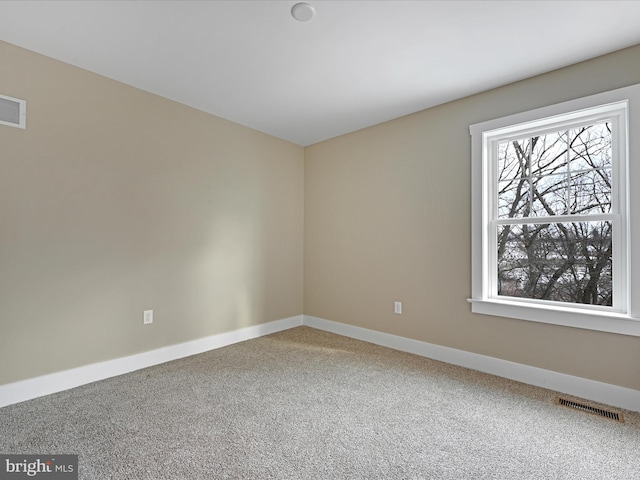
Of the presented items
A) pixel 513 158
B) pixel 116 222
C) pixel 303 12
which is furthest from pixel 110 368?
pixel 513 158

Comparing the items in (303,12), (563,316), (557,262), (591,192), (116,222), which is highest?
(303,12)

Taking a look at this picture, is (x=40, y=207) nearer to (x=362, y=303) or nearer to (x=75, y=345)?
(x=75, y=345)

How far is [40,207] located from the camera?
7.59 ft

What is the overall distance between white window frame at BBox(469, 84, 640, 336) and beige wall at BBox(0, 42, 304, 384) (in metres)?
2.40

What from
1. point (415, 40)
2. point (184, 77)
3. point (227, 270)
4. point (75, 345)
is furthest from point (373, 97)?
point (75, 345)

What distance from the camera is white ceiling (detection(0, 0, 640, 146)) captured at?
73.6 inches

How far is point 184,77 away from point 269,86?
713 millimetres

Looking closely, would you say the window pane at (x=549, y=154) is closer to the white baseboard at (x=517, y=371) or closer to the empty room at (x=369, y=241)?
the empty room at (x=369, y=241)

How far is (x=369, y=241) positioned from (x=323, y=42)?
213 cm

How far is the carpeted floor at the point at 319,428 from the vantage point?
1.58 metres

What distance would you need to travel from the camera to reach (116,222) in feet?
8.81

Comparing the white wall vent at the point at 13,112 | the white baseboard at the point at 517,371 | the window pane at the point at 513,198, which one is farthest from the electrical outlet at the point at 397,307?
the white wall vent at the point at 13,112

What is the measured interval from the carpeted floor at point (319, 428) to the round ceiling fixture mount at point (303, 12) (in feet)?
8.27

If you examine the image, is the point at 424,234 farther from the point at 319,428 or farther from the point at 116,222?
the point at 116,222
